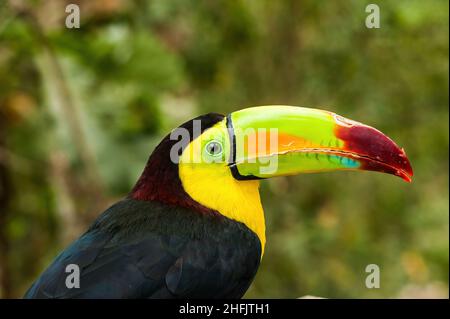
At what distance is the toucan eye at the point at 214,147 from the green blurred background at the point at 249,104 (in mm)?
1960

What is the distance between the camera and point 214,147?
106 inches

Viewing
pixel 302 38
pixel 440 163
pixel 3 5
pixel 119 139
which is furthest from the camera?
pixel 440 163

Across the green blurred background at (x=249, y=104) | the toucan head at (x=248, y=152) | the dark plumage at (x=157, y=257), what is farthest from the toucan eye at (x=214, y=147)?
the green blurred background at (x=249, y=104)

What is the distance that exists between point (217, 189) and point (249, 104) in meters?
2.76

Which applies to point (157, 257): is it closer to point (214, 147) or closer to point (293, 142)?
point (214, 147)

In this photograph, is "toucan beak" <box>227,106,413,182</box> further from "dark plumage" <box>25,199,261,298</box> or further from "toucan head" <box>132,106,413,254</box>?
"dark plumage" <box>25,199,261,298</box>

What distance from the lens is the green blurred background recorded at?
486cm

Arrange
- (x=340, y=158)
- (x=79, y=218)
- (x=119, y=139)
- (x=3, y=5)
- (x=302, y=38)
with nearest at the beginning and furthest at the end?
(x=340, y=158) < (x=3, y=5) < (x=79, y=218) < (x=119, y=139) < (x=302, y=38)

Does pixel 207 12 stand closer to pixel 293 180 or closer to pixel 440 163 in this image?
pixel 293 180

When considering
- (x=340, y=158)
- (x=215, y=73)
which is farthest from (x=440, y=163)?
(x=340, y=158)

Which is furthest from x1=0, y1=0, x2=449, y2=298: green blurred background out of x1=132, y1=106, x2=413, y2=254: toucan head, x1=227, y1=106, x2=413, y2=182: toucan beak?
x1=227, y1=106, x2=413, y2=182: toucan beak

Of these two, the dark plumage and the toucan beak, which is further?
the toucan beak

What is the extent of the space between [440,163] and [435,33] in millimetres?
1210

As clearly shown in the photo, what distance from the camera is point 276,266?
17.3 ft
